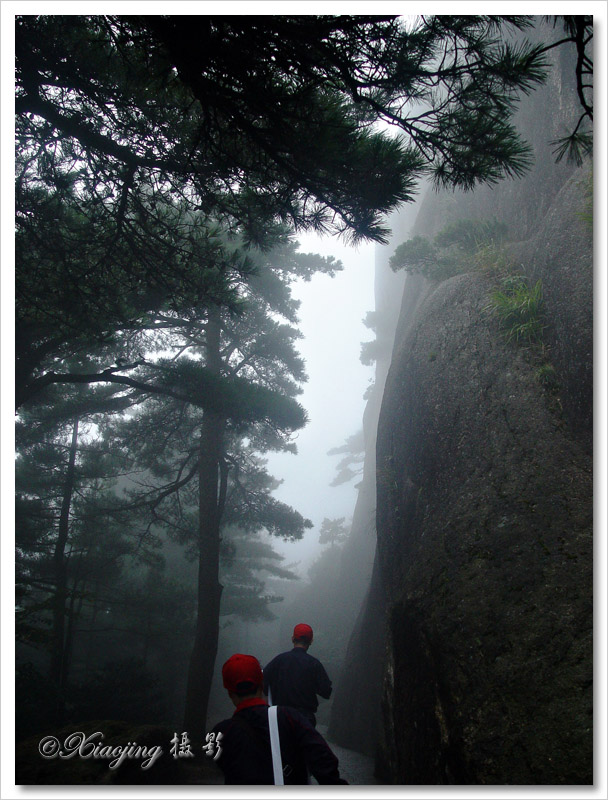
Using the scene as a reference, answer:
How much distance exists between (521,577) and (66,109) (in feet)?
22.9

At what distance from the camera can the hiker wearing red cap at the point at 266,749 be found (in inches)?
77.7

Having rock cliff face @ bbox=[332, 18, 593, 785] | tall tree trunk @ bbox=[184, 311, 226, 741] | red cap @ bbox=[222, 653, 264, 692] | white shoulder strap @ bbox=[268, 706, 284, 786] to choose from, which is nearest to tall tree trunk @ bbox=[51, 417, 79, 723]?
tall tree trunk @ bbox=[184, 311, 226, 741]

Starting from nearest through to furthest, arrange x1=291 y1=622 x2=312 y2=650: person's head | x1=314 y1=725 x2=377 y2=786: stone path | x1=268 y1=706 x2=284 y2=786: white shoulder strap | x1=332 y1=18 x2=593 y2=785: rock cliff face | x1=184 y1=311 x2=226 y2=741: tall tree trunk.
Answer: x1=268 y1=706 x2=284 y2=786: white shoulder strap < x1=332 y1=18 x2=593 y2=785: rock cliff face < x1=291 y1=622 x2=312 y2=650: person's head < x1=314 y1=725 x2=377 y2=786: stone path < x1=184 y1=311 x2=226 y2=741: tall tree trunk

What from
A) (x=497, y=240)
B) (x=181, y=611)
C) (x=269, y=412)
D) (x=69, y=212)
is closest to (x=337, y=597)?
(x=181, y=611)

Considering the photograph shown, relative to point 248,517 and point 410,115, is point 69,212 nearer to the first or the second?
point 410,115

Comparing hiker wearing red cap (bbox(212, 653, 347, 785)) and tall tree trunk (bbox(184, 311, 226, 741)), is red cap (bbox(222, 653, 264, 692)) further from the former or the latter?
tall tree trunk (bbox(184, 311, 226, 741))

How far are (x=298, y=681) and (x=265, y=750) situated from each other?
202 cm

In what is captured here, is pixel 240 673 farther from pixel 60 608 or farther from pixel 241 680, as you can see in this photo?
pixel 60 608

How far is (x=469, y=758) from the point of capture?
306 centimetres

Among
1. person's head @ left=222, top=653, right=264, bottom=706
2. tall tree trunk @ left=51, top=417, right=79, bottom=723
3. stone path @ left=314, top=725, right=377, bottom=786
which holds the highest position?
person's head @ left=222, top=653, right=264, bottom=706

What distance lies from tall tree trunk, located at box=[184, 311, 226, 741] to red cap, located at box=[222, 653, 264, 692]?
18.3ft

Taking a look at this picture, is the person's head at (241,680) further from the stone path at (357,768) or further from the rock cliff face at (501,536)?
the stone path at (357,768)

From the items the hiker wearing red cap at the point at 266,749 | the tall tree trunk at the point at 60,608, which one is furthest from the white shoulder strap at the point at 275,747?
the tall tree trunk at the point at 60,608

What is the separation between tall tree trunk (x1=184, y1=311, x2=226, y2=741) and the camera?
23.6ft
